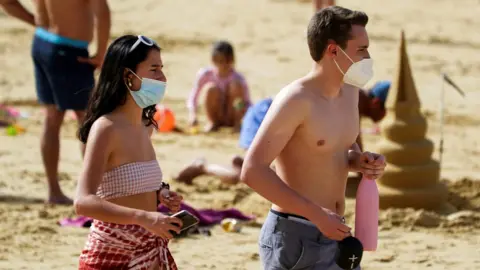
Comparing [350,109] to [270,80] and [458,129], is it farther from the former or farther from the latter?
[270,80]

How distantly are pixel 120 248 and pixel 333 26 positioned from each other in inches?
49.7

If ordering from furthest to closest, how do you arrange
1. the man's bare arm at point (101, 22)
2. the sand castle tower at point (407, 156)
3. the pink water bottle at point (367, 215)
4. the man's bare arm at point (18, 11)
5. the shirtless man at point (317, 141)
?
the man's bare arm at point (18, 11) < the sand castle tower at point (407, 156) < the man's bare arm at point (101, 22) < the pink water bottle at point (367, 215) < the shirtless man at point (317, 141)

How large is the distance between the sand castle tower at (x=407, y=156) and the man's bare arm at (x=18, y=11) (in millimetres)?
2838

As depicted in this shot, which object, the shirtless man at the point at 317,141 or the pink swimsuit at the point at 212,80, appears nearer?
the shirtless man at the point at 317,141

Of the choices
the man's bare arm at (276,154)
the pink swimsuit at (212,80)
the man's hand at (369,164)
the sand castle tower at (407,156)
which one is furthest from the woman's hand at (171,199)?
the pink swimsuit at (212,80)

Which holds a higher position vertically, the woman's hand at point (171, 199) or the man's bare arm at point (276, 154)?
the man's bare arm at point (276, 154)

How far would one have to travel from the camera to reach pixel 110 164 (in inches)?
182

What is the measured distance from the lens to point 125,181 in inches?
183

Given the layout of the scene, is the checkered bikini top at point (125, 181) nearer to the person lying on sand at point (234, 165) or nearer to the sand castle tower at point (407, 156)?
the sand castle tower at point (407, 156)

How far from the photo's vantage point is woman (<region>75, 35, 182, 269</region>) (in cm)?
462

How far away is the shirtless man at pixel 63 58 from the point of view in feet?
27.2

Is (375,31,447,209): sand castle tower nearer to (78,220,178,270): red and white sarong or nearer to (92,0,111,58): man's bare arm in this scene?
(92,0,111,58): man's bare arm

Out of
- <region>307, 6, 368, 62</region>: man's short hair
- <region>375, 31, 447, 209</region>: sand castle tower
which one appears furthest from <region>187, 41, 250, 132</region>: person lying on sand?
<region>307, 6, 368, 62</region>: man's short hair

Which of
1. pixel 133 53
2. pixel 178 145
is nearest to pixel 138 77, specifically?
pixel 133 53
